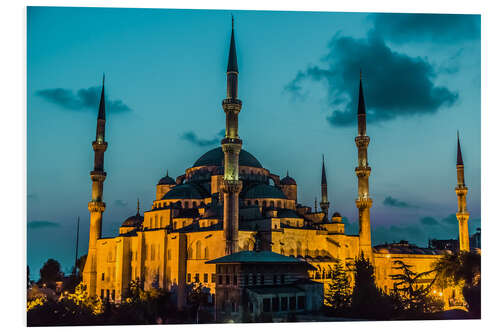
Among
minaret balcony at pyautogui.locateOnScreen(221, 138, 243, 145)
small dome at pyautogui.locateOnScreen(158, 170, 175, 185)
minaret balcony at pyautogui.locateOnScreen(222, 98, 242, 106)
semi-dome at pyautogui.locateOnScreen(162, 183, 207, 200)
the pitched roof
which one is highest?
minaret balcony at pyautogui.locateOnScreen(222, 98, 242, 106)

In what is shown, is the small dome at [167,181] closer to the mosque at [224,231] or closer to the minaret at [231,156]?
the mosque at [224,231]

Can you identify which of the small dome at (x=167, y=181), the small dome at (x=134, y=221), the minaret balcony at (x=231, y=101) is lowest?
the small dome at (x=134, y=221)

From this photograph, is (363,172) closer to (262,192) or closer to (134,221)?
(262,192)

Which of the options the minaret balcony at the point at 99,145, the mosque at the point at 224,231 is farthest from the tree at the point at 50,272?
the minaret balcony at the point at 99,145

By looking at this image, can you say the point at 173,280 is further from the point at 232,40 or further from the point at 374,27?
the point at 374,27

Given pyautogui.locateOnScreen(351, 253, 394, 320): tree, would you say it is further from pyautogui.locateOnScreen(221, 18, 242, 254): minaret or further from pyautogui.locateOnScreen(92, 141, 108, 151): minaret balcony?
pyautogui.locateOnScreen(92, 141, 108, 151): minaret balcony

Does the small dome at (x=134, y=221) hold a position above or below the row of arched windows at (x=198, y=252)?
above

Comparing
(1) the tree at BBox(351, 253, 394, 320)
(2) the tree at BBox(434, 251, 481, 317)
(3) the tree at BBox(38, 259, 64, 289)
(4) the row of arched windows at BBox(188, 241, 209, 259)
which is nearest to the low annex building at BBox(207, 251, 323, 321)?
(1) the tree at BBox(351, 253, 394, 320)

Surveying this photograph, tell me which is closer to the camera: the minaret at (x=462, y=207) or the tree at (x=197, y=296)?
the tree at (x=197, y=296)

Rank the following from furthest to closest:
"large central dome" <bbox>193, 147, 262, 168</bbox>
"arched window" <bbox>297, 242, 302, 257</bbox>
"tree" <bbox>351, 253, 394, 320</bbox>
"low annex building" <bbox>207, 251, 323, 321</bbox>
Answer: "large central dome" <bbox>193, 147, 262, 168</bbox>
"arched window" <bbox>297, 242, 302, 257</bbox>
"low annex building" <bbox>207, 251, 323, 321</bbox>
"tree" <bbox>351, 253, 394, 320</bbox>
